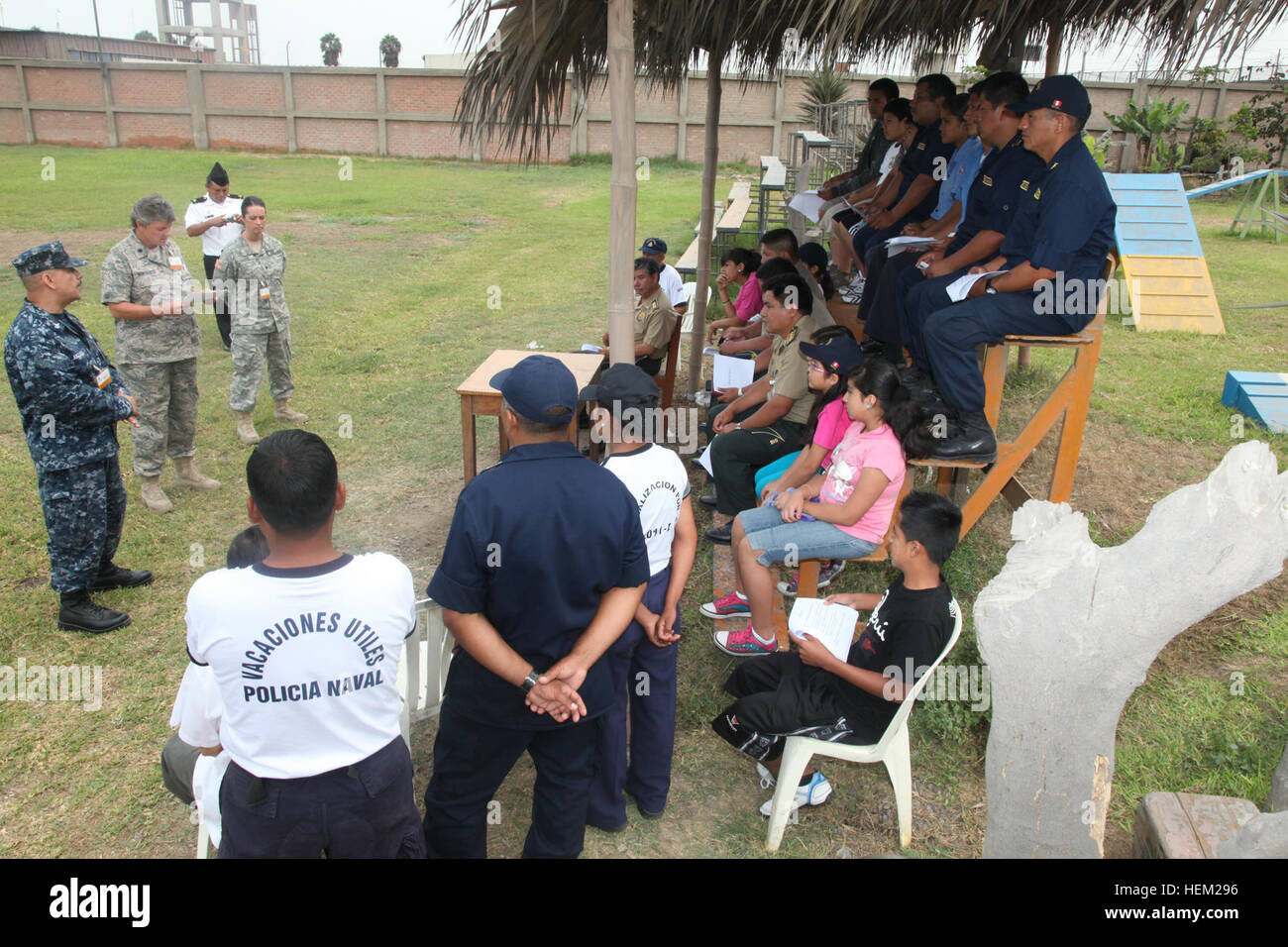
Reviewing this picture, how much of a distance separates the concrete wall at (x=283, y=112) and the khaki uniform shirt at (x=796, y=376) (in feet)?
85.0

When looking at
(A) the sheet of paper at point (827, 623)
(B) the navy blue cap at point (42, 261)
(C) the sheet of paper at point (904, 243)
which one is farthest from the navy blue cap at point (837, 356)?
(B) the navy blue cap at point (42, 261)

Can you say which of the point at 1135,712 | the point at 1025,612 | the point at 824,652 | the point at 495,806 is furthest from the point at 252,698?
the point at 1135,712

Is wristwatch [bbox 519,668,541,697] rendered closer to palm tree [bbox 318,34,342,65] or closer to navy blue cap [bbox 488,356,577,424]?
navy blue cap [bbox 488,356,577,424]

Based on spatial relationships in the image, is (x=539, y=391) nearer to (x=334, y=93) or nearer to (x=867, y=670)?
(x=867, y=670)

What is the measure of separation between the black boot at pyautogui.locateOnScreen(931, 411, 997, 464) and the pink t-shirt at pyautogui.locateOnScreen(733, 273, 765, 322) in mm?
3594

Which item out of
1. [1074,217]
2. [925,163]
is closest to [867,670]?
[1074,217]

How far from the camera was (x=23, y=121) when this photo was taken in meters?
30.8

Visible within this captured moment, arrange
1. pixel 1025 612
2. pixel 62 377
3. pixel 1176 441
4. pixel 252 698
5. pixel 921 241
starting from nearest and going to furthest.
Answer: pixel 252 698 → pixel 1025 612 → pixel 62 377 → pixel 921 241 → pixel 1176 441

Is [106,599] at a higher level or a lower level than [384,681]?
lower

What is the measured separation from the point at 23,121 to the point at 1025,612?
3841 cm

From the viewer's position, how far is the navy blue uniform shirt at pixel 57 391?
14.1ft

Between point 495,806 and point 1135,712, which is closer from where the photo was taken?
point 495,806

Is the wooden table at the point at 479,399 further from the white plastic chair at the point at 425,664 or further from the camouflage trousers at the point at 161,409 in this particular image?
the white plastic chair at the point at 425,664

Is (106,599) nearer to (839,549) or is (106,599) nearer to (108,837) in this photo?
Result: (108,837)
